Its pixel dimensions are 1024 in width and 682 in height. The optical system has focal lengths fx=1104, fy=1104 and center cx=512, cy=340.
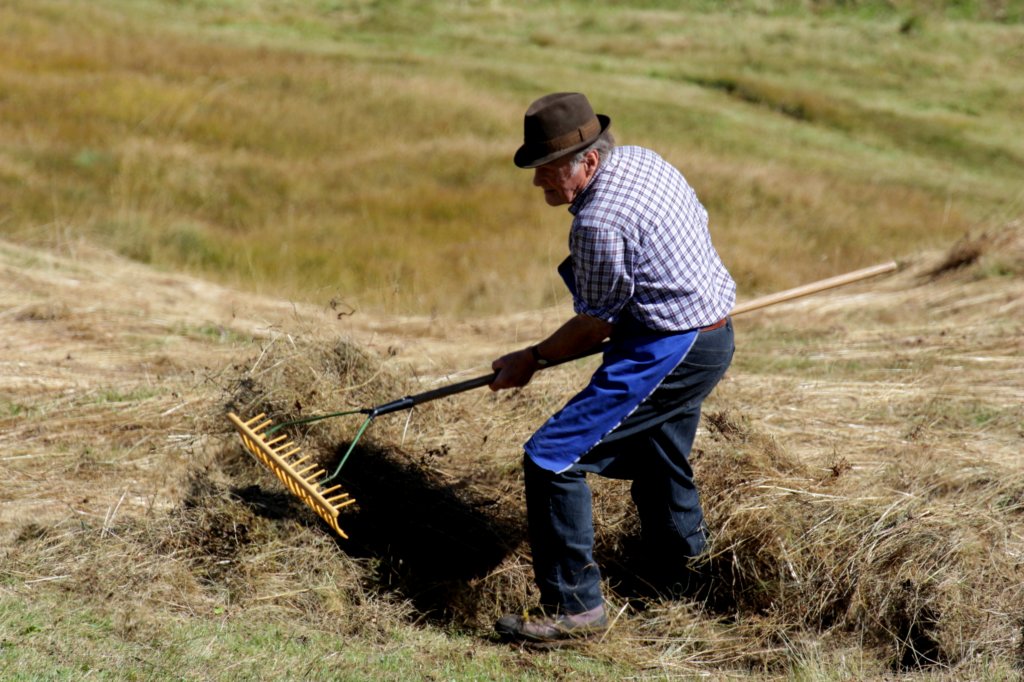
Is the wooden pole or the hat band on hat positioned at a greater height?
the hat band on hat

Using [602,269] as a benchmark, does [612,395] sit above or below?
Result: below

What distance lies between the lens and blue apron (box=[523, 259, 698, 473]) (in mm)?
3869

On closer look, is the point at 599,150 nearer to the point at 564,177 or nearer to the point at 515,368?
the point at 564,177

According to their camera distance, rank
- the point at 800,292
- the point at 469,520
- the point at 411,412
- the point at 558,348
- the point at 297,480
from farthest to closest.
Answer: the point at 411,412, the point at 800,292, the point at 469,520, the point at 297,480, the point at 558,348

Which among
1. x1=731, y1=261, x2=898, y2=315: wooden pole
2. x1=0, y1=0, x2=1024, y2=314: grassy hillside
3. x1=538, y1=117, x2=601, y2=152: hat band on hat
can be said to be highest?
x1=538, y1=117, x2=601, y2=152: hat band on hat

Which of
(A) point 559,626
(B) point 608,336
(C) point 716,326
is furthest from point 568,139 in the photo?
(A) point 559,626

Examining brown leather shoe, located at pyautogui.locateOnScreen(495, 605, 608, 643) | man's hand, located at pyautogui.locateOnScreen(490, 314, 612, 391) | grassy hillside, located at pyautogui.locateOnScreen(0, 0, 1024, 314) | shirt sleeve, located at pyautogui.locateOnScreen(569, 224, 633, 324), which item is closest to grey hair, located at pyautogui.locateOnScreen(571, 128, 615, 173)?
shirt sleeve, located at pyautogui.locateOnScreen(569, 224, 633, 324)

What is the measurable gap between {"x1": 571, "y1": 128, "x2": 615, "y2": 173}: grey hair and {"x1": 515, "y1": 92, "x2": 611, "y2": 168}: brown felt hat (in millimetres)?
25

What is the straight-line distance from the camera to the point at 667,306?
382cm

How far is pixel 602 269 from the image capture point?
12.1 feet

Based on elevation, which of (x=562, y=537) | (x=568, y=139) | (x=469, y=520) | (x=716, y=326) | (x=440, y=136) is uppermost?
(x=568, y=139)

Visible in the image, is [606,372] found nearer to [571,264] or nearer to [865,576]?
[571,264]

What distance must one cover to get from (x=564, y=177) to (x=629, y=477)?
1.25 m

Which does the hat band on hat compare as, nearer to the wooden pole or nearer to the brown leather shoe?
the wooden pole
